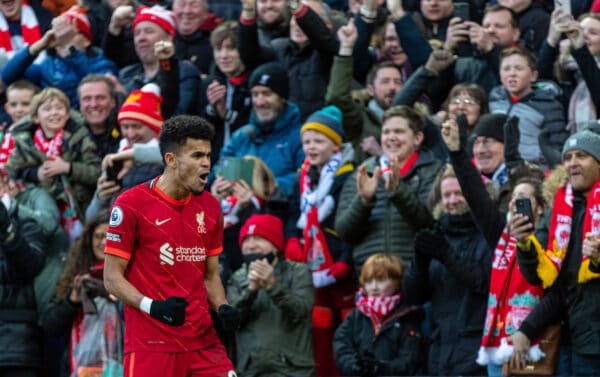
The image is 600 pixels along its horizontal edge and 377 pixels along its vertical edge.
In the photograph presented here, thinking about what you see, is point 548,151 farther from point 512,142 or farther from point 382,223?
point 382,223

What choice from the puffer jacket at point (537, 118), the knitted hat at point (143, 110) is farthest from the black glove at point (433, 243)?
the knitted hat at point (143, 110)

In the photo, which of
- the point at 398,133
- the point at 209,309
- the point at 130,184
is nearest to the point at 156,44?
the point at 130,184

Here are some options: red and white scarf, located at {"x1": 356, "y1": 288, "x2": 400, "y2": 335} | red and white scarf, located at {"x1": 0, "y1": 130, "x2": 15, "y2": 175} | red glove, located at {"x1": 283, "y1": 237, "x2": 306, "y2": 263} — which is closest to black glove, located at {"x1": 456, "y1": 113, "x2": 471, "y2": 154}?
red and white scarf, located at {"x1": 356, "y1": 288, "x2": 400, "y2": 335}

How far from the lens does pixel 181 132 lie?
920 centimetres

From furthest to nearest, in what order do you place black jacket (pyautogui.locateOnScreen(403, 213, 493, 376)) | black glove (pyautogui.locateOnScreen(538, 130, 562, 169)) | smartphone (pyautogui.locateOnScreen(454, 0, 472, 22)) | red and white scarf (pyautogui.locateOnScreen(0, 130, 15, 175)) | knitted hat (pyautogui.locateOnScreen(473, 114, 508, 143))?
1. smartphone (pyautogui.locateOnScreen(454, 0, 472, 22))
2. red and white scarf (pyautogui.locateOnScreen(0, 130, 15, 175))
3. black glove (pyautogui.locateOnScreen(538, 130, 562, 169))
4. knitted hat (pyautogui.locateOnScreen(473, 114, 508, 143))
5. black jacket (pyautogui.locateOnScreen(403, 213, 493, 376))

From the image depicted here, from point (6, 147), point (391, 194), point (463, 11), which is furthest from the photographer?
point (463, 11)

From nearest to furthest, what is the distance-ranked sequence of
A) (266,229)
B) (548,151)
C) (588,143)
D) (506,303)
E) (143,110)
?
1. (588,143)
2. (506,303)
3. (266,229)
4. (548,151)
5. (143,110)

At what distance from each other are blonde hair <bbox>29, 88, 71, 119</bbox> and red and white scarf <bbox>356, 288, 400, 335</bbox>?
4021 mm

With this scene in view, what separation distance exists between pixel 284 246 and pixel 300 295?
35.1 inches

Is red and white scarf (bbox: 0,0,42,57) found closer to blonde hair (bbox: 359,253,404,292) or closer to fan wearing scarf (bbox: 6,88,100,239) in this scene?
fan wearing scarf (bbox: 6,88,100,239)

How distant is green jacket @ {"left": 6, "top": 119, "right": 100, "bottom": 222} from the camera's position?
45.4 feet

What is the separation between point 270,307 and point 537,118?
2.87m

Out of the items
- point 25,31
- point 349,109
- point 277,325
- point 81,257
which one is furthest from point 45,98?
point 277,325

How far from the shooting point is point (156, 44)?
14070 mm
